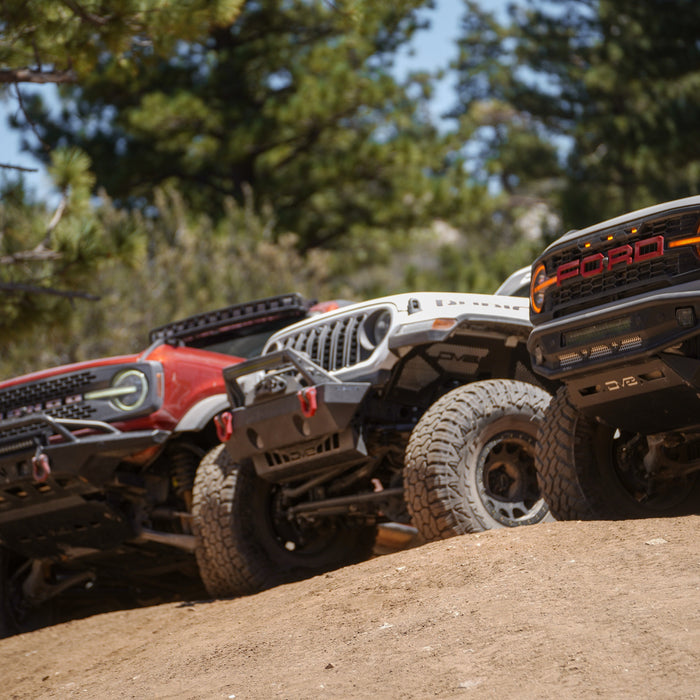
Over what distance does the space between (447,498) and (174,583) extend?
11.9ft

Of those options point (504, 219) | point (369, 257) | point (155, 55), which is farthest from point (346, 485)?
point (504, 219)

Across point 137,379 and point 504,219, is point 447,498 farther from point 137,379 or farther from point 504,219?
point 504,219

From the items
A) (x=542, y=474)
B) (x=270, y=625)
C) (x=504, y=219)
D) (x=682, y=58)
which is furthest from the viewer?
(x=504, y=219)

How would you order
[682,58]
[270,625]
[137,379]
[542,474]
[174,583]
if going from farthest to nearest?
[682,58] < [174,583] < [137,379] < [542,474] < [270,625]

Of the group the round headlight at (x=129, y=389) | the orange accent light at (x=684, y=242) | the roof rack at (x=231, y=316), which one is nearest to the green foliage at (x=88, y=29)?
the roof rack at (x=231, y=316)

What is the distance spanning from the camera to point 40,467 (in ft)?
23.4

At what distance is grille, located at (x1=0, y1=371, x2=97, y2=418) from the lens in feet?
24.9

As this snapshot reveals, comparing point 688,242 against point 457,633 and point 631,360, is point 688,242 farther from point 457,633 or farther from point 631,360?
point 457,633

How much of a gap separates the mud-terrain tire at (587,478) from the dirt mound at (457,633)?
196mm

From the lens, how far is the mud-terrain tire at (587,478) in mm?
5449

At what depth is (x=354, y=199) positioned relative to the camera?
23.6 meters

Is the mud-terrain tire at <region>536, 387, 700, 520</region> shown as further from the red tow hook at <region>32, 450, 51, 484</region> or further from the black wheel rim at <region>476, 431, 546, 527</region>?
the red tow hook at <region>32, 450, 51, 484</region>

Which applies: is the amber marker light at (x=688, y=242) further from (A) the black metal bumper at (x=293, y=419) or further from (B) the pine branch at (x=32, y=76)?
(B) the pine branch at (x=32, y=76)

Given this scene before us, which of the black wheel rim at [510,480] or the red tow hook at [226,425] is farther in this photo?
the red tow hook at [226,425]
